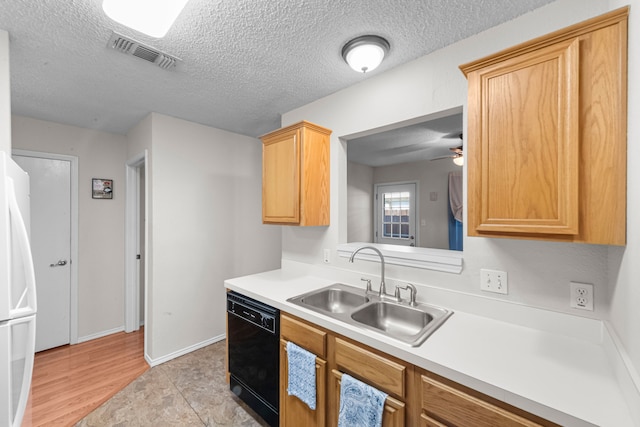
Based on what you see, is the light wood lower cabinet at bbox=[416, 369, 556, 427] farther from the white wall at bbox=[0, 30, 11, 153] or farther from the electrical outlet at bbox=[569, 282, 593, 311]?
the white wall at bbox=[0, 30, 11, 153]

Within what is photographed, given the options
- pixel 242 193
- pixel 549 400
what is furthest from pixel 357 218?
pixel 549 400

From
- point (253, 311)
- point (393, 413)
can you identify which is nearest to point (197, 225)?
point (253, 311)

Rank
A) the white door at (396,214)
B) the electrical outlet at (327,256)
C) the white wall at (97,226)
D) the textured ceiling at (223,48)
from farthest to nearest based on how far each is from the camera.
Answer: the white door at (396,214)
the white wall at (97,226)
the electrical outlet at (327,256)
the textured ceiling at (223,48)

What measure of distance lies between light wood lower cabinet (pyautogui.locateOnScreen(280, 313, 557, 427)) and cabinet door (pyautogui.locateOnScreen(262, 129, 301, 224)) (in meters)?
0.80

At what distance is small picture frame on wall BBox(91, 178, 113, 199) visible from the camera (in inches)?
122

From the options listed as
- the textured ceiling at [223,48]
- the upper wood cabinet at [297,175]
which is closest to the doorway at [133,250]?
the textured ceiling at [223,48]

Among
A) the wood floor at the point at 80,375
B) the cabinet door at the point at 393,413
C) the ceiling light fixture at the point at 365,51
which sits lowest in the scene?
the wood floor at the point at 80,375

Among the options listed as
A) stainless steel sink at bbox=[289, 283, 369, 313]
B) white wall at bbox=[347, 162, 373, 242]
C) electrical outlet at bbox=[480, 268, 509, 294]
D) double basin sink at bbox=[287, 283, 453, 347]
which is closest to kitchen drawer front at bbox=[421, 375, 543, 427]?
double basin sink at bbox=[287, 283, 453, 347]

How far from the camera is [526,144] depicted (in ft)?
3.51

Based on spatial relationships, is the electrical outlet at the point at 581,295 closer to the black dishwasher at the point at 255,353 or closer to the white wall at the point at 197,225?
the black dishwasher at the point at 255,353

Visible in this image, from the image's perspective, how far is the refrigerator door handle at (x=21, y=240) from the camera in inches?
43.5

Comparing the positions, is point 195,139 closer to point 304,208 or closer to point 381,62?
point 304,208

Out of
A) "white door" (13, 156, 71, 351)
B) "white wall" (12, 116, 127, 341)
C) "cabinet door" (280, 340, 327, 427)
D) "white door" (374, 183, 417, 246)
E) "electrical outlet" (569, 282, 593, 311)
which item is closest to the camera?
"electrical outlet" (569, 282, 593, 311)

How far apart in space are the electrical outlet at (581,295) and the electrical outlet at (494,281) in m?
0.25
